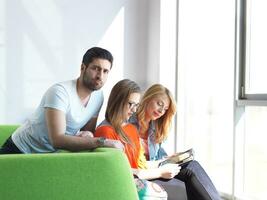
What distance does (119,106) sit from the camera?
2.36 meters

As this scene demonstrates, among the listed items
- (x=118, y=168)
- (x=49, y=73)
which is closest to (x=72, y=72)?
(x=49, y=73)

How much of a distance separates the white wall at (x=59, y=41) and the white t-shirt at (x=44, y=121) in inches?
52.2

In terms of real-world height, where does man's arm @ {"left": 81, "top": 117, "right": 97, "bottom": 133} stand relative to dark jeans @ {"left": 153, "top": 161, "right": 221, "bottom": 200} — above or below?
above

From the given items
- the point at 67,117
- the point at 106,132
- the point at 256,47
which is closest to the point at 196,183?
the point at 106,132

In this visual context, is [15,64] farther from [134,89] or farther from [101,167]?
[101,167]

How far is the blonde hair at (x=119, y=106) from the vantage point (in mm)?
2350

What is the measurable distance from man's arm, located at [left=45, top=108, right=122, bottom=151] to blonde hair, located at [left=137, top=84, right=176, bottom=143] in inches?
24.3

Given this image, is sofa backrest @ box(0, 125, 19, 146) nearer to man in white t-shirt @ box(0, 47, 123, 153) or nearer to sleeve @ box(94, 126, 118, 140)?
man in white t-shirt @ box(0, 47, 123, 153)

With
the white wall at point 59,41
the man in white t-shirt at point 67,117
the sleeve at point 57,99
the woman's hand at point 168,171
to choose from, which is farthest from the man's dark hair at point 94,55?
the white wall at point 59,41

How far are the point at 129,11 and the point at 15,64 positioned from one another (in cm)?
124

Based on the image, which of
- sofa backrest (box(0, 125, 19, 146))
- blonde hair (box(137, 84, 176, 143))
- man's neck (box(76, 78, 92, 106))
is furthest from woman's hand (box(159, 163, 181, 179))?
sofa backrest (box(0, 125, 19, 146))

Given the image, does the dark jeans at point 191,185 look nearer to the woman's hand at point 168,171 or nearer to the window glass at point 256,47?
the woman's hand at point 168,171

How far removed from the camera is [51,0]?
3.65 metres

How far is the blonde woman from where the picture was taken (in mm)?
2548
